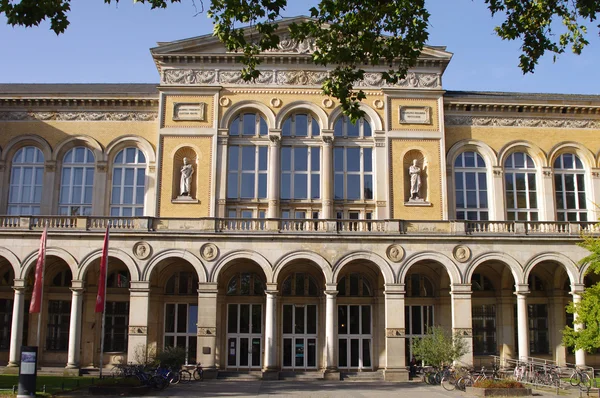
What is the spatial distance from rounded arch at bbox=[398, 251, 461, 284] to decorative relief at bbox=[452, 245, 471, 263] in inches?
16.6

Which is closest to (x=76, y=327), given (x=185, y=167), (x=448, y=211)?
(x=185, y=167)

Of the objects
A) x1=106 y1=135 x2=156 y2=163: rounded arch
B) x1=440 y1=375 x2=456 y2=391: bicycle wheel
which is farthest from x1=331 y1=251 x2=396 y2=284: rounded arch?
x1=106 y1=135 x2=156 y2=163: rounded arch

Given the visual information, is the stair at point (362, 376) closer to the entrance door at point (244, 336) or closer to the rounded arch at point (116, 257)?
the entrance door at point (244, 336)

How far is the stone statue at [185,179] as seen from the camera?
1480 inches

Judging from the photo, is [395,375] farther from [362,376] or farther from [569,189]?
[569,189]

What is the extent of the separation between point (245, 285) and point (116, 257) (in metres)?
7.69

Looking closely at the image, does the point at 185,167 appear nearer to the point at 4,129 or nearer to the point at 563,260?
the point at 4,129

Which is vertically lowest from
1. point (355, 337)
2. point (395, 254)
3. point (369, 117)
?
point (355, 337)

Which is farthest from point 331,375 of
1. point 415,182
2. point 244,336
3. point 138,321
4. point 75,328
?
point 75,328

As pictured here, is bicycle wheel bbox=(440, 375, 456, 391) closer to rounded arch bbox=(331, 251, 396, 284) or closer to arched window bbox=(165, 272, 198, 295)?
rounded arch bbox=(331, 251, 396, 284)

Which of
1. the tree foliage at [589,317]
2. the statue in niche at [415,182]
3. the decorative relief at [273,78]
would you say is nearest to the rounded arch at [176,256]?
the decorative relief at [273,78]

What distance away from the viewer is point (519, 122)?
134 feet

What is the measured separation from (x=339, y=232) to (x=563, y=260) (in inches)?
461

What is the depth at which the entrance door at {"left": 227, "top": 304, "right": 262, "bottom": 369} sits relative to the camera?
122 ft
